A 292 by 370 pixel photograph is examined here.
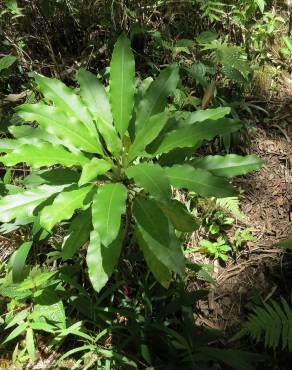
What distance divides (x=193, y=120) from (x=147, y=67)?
161 cm

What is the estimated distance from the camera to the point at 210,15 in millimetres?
3307

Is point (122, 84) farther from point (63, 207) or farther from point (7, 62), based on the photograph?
point (7, 62)

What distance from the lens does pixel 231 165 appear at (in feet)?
6.08

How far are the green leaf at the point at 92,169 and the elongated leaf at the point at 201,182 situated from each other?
1.04 feet

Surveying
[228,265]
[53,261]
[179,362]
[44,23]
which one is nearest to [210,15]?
[44,23]

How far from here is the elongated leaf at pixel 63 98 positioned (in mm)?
1949

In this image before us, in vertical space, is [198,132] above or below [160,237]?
above

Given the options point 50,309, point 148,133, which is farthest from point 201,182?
point 50,309

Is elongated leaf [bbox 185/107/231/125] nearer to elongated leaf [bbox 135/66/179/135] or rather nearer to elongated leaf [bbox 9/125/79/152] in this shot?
elongated leaf [bbox 135/66/179/135]

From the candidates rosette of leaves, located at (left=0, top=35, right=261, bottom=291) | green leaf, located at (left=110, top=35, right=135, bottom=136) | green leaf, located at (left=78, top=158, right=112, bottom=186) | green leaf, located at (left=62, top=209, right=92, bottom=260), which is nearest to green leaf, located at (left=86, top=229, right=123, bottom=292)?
rosette of leaves, located at (left=0, top=35, right=261, bottom=291)

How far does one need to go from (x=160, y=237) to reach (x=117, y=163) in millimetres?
517

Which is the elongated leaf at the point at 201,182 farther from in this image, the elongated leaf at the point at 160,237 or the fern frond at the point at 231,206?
the fern frond at the point at 231,206

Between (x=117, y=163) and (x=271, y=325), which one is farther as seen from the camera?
(x=271, y=325)

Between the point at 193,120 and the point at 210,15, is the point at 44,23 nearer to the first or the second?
the point at 210,15
